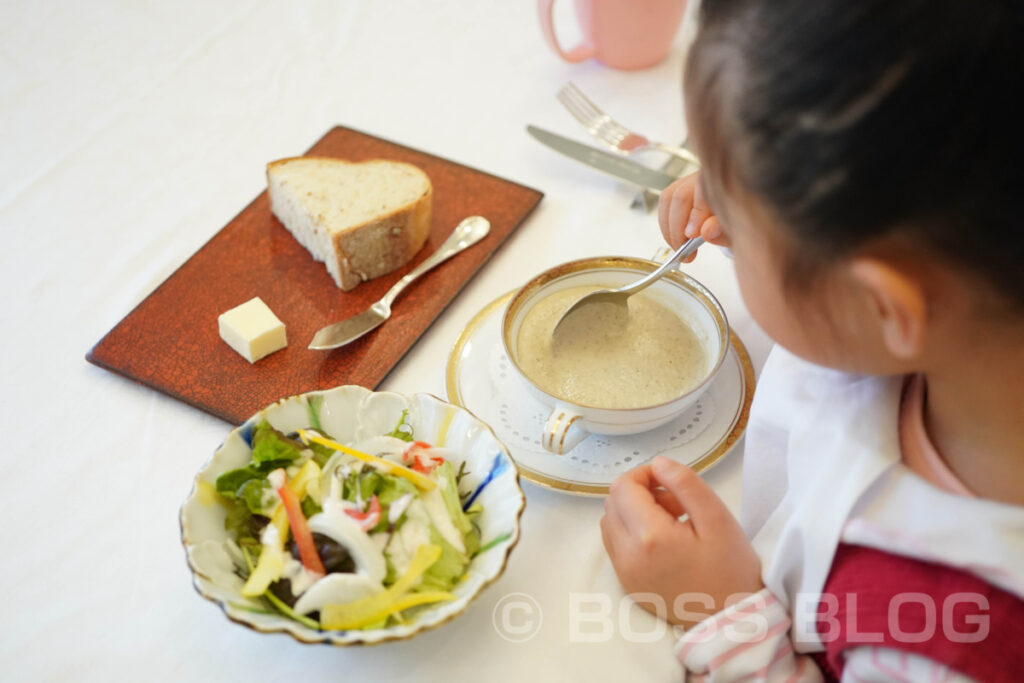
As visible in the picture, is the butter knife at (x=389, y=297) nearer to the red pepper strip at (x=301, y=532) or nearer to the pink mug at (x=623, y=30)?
the red pepper strip at (x=301, y=532)

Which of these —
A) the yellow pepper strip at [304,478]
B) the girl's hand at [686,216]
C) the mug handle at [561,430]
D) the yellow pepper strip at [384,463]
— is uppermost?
the yellow pepper strip at [304,478]

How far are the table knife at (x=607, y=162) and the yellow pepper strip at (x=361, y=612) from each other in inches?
26.0

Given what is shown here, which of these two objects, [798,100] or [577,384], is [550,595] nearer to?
[577,384]

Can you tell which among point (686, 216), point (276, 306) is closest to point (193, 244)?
point (276, 306)

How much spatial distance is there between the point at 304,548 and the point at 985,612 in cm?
47

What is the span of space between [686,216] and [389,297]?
0.34 metres

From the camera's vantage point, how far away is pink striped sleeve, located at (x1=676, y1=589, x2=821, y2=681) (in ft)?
1.92

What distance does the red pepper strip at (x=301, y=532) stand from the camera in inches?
22.8

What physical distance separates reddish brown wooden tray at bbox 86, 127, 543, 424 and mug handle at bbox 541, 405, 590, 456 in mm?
227

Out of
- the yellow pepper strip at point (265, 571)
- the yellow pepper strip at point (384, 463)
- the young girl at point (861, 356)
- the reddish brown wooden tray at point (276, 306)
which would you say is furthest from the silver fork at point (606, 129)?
the yellow pepper strip at point (265, 571)

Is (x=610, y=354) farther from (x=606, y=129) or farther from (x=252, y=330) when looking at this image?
(x=606, y=129)

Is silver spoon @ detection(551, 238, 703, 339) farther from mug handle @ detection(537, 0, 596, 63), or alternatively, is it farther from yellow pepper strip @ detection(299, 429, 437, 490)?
mug handle @ detection(537, 0, 596, 63)

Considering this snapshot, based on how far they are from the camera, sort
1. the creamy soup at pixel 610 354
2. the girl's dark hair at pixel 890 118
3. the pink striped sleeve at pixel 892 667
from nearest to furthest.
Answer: the girl's dark hair at pixel 890 118, the pink striped sleeve at pixel 892 667, the creamy soup at pixel 610 354

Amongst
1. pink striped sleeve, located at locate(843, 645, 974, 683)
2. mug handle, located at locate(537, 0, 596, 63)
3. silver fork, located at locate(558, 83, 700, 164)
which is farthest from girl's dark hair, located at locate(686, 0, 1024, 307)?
mug handle, located at locate(537, 0, 596, 63)
